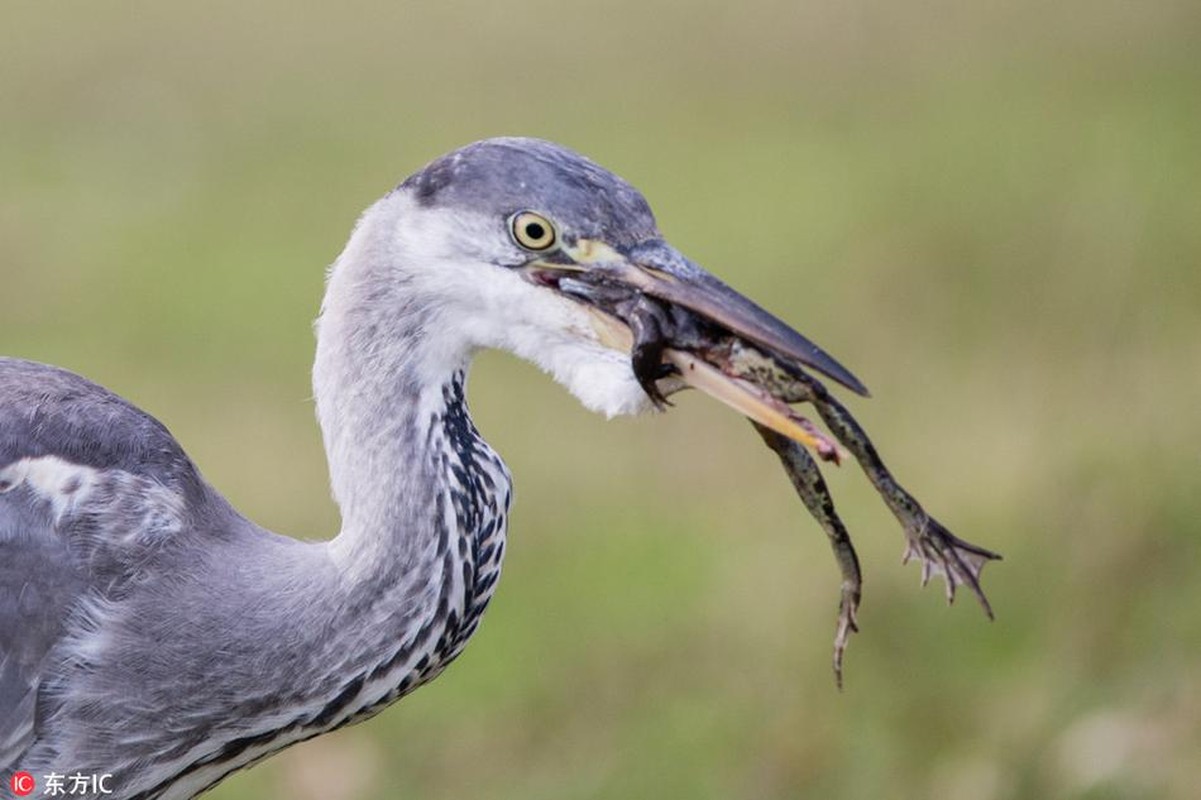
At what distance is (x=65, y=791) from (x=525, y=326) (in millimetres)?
1233

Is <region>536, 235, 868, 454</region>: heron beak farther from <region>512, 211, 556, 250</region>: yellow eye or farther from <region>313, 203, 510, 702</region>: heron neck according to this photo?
<region>313, 203, 510, 702</region>: heron neck

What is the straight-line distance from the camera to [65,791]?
12.2 feet

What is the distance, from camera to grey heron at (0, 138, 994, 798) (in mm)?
3600

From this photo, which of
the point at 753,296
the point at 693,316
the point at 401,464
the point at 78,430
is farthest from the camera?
the point at 753,296

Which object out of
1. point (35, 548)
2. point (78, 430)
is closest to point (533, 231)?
point (78, 430)

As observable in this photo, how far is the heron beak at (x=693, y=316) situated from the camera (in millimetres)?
3293

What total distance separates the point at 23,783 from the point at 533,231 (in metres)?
1.40

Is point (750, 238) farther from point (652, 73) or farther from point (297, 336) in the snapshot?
point (652, 73)

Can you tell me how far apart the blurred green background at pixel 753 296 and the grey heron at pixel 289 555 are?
197 cm

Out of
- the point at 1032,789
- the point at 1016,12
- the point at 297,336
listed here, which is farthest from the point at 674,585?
the point at 1016,12

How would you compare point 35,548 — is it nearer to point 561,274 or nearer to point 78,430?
point 78,430

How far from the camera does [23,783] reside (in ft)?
12.2

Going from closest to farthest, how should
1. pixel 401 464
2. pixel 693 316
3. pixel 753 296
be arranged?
1. pixel 693 316
2. pixel 401 464
3. pixel 753 296

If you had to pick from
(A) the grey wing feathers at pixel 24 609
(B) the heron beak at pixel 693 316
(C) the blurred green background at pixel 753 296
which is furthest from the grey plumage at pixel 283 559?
(C) the blurred green background at pixel 753 296
